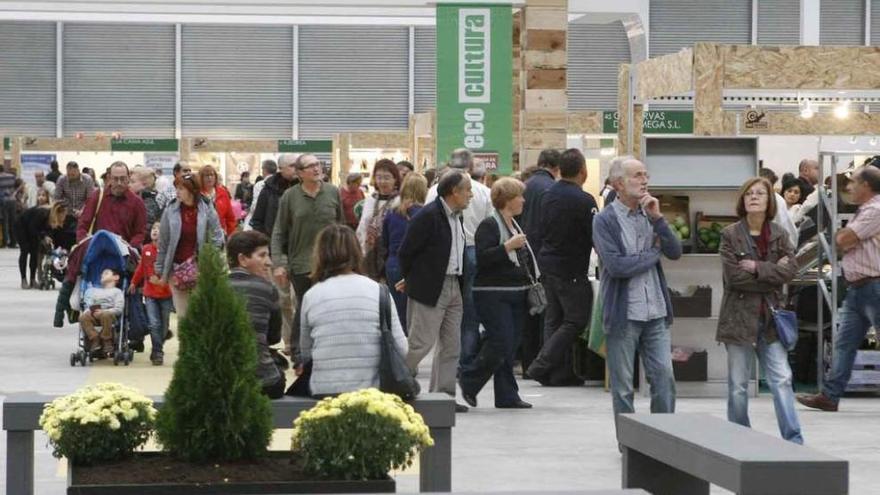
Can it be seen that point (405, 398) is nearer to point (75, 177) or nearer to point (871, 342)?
point (871, 342)

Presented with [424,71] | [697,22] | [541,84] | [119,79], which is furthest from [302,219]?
[119,79]

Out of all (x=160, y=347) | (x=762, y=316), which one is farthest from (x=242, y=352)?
(x=160, y=347)

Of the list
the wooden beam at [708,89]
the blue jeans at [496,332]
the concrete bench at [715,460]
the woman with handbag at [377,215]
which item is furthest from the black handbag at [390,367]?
the wooden beam at [708,89]

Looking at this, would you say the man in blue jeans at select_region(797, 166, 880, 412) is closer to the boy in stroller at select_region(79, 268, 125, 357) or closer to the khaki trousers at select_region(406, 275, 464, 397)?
the khaki trousers at select_region(406, 275, 464, 397)

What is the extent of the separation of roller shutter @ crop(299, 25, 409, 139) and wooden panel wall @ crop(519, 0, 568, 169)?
26.7 m

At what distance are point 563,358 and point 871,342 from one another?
2.11 m

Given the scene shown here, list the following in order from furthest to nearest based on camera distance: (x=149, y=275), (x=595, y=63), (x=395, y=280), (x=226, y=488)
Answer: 1. (x=595, y=63)
2. (x=149, y=275)
3. (x=395, y=280)
4. (x=226, y=488)

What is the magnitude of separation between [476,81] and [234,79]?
1109 inches

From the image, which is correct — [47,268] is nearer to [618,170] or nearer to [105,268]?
[105,268]

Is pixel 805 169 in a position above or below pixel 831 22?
below

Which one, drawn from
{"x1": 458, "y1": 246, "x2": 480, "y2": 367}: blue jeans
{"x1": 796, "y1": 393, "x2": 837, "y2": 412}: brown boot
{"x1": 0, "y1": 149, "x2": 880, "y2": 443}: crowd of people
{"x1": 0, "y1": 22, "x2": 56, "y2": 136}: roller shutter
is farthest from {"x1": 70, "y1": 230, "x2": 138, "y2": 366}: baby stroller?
{"x1": 0, "y1": 22, "x2": 56, "y2": 136}: roller shutter

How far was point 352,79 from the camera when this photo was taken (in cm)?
4475

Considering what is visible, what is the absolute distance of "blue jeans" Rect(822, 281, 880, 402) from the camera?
10688 mm

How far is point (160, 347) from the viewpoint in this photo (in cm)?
1409
